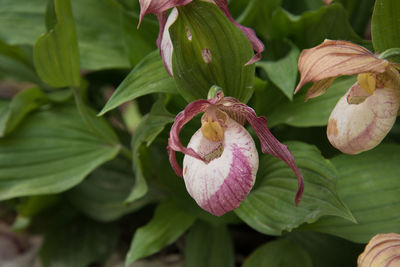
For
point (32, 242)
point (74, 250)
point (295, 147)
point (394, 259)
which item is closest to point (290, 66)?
point (295, 147)

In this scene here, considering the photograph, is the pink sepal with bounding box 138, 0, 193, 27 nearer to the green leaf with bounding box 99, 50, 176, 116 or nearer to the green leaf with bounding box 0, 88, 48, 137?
the green leaf with bounding box 99, 50, 176, 116

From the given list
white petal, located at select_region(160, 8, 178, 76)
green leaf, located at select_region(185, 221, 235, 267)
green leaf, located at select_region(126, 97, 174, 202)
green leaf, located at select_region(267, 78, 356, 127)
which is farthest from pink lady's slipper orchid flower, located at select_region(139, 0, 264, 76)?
green leaf, located at select_region(185, 221, 235, 267)

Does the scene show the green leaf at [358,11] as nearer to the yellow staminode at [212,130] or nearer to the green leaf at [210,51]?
the green leaf at [210,51]

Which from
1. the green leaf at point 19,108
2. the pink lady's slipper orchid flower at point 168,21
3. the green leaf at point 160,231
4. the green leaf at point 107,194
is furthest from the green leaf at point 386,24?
the green leaf at point 19,108

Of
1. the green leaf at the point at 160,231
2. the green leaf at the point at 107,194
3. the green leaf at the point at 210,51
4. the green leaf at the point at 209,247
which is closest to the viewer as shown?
the green leaf at the point at 210,51

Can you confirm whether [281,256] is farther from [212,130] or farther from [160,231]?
[212,130]
